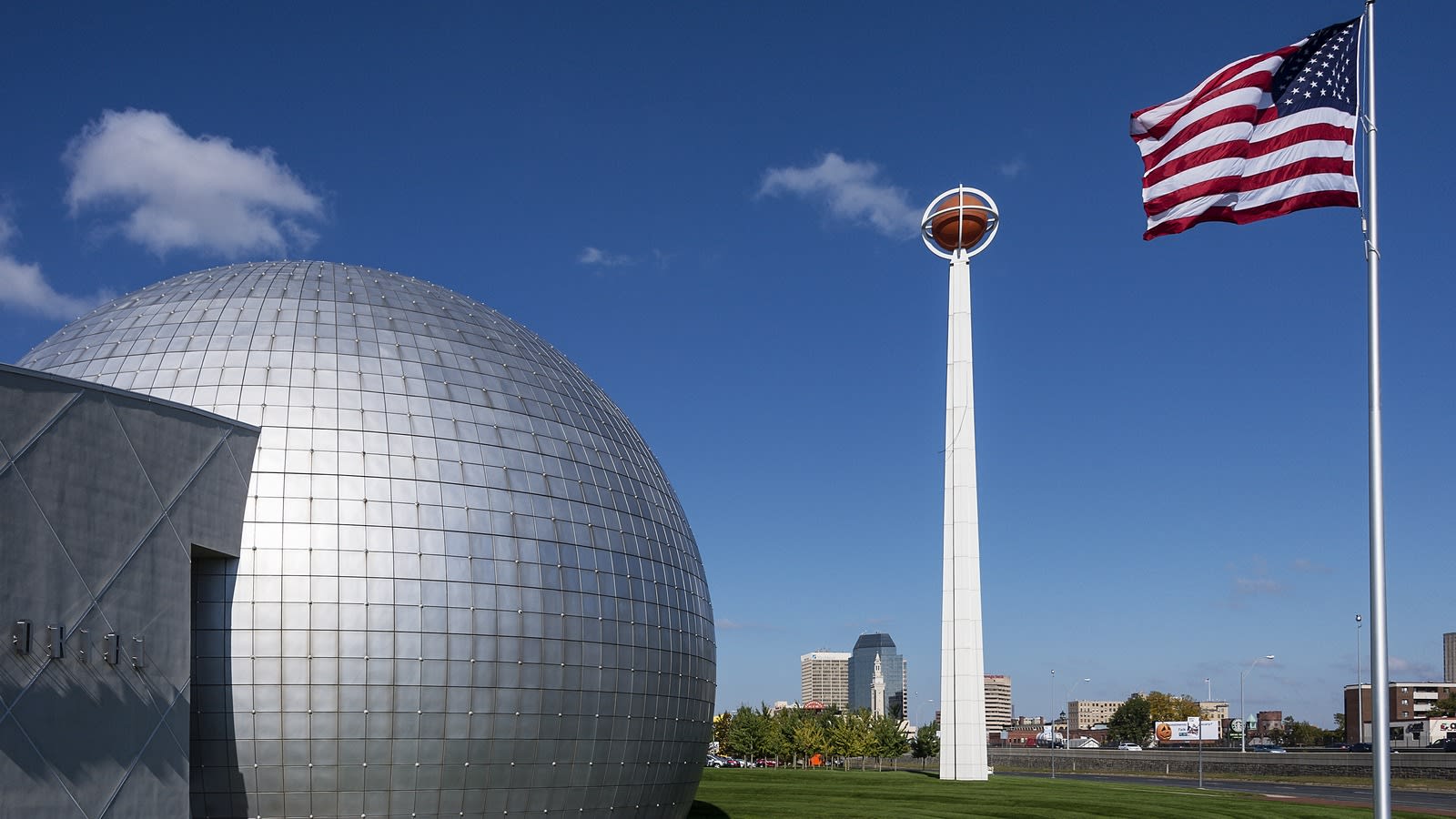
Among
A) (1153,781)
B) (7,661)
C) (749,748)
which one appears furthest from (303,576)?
(749,748)

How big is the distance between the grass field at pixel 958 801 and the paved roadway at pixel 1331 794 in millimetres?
3999

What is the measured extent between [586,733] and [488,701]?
2831 mm

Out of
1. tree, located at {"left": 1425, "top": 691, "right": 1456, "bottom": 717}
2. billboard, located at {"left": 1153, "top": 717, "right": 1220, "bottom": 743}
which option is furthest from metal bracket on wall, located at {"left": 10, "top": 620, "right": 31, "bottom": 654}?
tree, located at {"left": 1425, "top": 691, "right": 1456, "bottom": 717}

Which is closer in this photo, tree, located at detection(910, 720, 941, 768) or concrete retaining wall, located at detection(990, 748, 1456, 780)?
concrete retaining wall, located at detection(990, 748, 1456, 780)

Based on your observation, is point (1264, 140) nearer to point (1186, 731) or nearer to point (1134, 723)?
point (1186, 731)

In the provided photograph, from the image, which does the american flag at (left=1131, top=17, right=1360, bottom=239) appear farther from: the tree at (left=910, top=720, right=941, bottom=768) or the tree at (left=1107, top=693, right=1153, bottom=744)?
the tree at (left=1107, top=693, right=1153, bottom=744)

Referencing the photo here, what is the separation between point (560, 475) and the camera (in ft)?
91.5

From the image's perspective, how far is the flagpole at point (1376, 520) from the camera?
17.1m

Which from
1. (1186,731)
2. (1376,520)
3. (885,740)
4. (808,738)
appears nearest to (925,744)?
(885,740)

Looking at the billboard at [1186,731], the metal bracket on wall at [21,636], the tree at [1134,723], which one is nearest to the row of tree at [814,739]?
the billboard at [1186,731]

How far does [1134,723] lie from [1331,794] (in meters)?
122

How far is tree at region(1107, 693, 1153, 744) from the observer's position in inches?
7318

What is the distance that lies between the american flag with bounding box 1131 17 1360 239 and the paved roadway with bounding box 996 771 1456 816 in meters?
45.1

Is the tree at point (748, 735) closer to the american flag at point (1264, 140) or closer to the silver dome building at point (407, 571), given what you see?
the silver dome building at point (407, 571)
